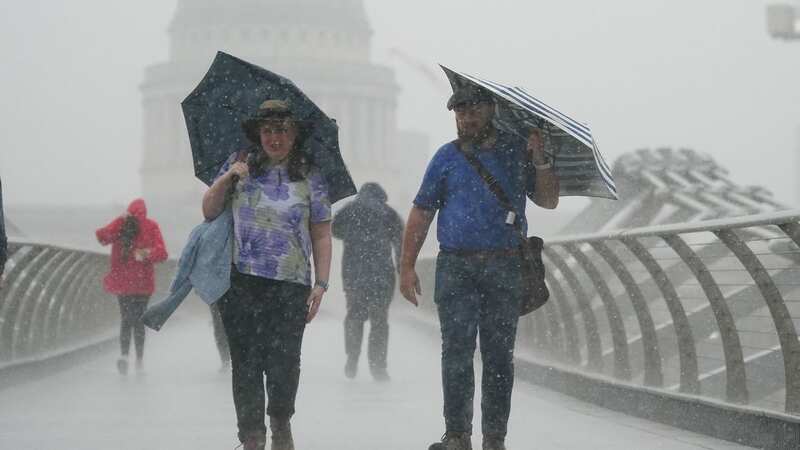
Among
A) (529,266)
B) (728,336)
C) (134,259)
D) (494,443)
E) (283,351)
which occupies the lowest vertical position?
(134,259)

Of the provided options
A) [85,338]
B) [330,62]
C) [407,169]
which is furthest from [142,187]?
[85,338]

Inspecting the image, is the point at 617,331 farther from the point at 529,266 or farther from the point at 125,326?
the point at 125,326

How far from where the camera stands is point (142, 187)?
119062 mm

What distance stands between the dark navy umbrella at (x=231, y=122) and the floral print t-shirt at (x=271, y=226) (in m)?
0.24

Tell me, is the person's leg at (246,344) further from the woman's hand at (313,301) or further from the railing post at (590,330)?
the railing post at (590,330)

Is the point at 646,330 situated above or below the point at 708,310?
above

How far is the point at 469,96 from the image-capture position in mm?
7223

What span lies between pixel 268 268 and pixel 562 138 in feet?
4.43

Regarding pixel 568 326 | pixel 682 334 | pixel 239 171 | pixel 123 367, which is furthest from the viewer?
pixel 123 367

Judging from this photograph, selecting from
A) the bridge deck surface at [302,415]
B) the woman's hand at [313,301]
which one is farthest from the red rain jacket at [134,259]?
the woman's hand at [313,301]

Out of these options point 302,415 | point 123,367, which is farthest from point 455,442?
point 123,367

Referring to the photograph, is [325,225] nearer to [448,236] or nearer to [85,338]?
[448,236]

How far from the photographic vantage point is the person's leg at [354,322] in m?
14.0

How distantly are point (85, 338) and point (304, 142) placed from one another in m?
11.6
